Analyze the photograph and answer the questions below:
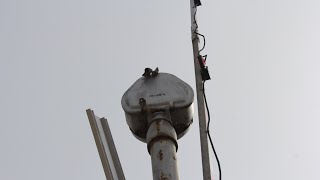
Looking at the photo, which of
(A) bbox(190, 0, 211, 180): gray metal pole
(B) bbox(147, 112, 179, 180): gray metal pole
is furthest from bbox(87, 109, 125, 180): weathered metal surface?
(A) bbox(190, 0, 211, 180): gray metal pole

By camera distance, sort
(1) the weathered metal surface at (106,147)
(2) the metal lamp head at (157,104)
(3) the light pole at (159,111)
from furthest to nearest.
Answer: (2) the metal lamp head at (157,104)
(1) the weathered metal surface at (106,147)
(3) the light pole at (159,111)

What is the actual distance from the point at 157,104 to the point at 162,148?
1.47 ft

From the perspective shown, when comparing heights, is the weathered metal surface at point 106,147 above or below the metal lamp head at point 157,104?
below

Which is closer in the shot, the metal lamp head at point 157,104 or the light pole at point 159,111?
the light pole at point 159,111

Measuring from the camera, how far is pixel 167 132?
9.27 ft

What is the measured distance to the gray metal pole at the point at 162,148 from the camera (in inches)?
102

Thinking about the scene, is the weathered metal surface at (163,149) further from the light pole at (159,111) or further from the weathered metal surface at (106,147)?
the weathered metal surface at (106,147)

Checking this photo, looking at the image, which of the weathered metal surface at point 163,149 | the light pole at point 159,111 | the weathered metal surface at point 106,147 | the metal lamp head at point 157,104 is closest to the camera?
the weathered metal surface at point 163,149

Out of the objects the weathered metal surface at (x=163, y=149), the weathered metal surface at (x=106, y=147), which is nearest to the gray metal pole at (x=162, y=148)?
the weathered metal surface at (x=163, y=149)

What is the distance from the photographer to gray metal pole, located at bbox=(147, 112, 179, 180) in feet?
8.53

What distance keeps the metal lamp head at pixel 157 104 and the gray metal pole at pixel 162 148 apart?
0.11 meters

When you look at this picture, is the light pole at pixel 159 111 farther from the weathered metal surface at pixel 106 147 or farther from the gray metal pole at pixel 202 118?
the weathered metal surface at pixel 106 147

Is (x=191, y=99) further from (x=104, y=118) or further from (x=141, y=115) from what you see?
(x=104, y=118)

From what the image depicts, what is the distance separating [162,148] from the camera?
2738 millimetres
